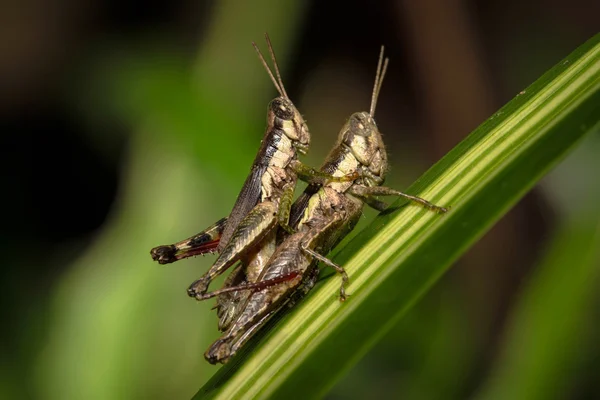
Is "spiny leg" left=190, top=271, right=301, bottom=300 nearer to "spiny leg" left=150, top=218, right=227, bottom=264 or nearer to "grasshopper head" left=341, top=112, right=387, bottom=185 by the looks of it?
"spiny leg" left=150, top=218, right=227, bottom=264

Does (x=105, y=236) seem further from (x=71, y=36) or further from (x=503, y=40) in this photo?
(x=503, y=40)

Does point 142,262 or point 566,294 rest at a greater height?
point 566,294

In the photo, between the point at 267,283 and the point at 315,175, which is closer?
the point at 267,283

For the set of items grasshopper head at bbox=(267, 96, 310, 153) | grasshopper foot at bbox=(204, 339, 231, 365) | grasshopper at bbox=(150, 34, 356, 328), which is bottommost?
grasshopper foot at bbox=(204, 339, 231, 365)

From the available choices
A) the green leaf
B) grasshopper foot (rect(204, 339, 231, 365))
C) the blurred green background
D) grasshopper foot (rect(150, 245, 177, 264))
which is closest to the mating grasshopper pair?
grasshopper foot (rect(150, 245, 177, 264))

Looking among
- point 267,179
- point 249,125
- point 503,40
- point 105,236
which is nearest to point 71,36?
point 249,125

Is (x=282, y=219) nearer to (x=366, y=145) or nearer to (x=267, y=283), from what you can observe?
(x=267, y=283)

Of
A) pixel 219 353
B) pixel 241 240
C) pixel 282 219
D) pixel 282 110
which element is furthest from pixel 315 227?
pixel 219 353
